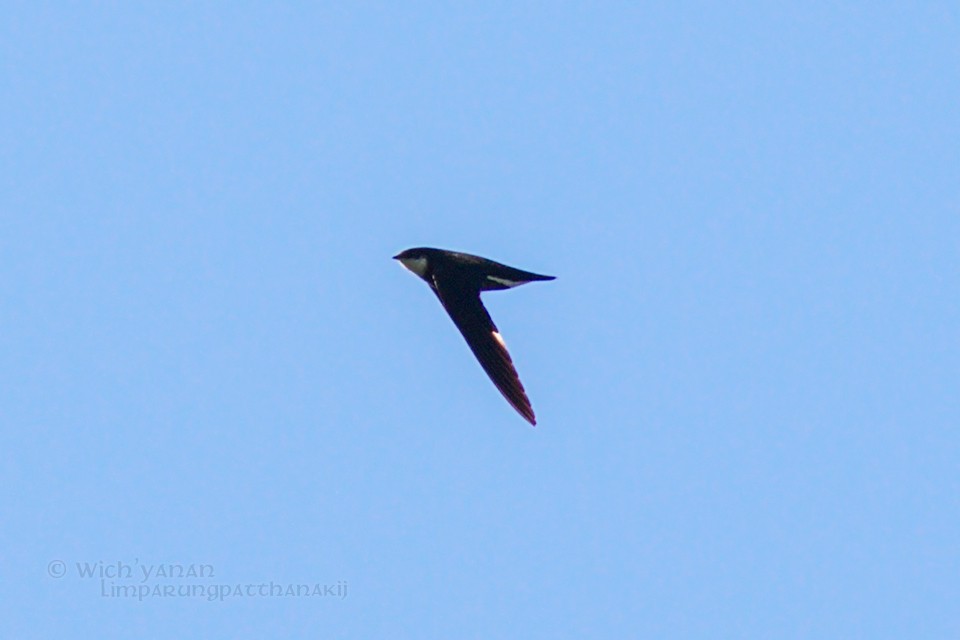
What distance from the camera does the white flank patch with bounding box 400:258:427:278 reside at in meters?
13.7

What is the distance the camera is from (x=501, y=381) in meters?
13.0

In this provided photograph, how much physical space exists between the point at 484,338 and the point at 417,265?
0.93m

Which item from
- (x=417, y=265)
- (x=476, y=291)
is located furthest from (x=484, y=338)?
(x=417, y=265)

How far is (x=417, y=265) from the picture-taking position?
45.2 ft

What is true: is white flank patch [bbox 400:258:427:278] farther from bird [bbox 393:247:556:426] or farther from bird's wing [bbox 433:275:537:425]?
bird's wing [bbox 433:275:537:425]

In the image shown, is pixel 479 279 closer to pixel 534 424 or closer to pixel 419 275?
pixel 419 275

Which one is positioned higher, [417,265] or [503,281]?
[417,265]

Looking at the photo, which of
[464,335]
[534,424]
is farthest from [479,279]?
[534,424]

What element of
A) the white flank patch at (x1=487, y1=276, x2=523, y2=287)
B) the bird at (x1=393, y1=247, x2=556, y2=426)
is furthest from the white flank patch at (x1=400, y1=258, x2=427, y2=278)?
the white flank patch at (x1=487, y1=276, x2=523, y2=287)

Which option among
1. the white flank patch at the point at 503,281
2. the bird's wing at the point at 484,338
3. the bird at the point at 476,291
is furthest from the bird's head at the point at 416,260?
the white flank patch at the point at 503,281

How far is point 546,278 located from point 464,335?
73cm

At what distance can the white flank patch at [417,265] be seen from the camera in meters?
13.7

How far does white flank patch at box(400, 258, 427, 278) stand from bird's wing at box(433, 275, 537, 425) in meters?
0.25

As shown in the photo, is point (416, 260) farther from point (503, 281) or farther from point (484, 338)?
point (484, 338)
